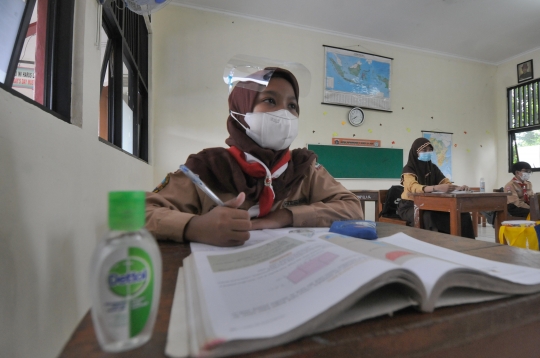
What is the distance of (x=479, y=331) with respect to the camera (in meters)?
0.28

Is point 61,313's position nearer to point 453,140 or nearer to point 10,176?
point 10,176

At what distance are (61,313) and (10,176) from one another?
460 mm

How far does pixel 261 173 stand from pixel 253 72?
1.45 ft

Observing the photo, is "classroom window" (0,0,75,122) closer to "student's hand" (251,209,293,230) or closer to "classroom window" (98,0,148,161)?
"classroom window" (98,0,148,161)

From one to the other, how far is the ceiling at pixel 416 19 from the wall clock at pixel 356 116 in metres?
1.10

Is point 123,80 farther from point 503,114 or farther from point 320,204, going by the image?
point 503,114

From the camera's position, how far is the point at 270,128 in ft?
3.15

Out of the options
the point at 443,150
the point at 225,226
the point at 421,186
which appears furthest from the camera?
the point at 443,150

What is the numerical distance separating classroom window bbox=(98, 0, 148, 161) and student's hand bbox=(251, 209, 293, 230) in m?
1.03

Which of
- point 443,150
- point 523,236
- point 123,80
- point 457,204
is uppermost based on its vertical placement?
point 123,80

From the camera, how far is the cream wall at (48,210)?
21.8 inches

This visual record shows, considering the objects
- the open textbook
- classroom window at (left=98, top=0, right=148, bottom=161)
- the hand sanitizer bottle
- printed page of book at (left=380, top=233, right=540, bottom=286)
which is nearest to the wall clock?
classroom window at (left=98, top=0, right=148, bottom=161)

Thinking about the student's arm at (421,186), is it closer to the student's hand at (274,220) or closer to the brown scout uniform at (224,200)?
the brown scout uniform at (224,200)

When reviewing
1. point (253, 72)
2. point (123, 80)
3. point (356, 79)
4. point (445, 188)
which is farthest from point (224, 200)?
point (356, 79)
